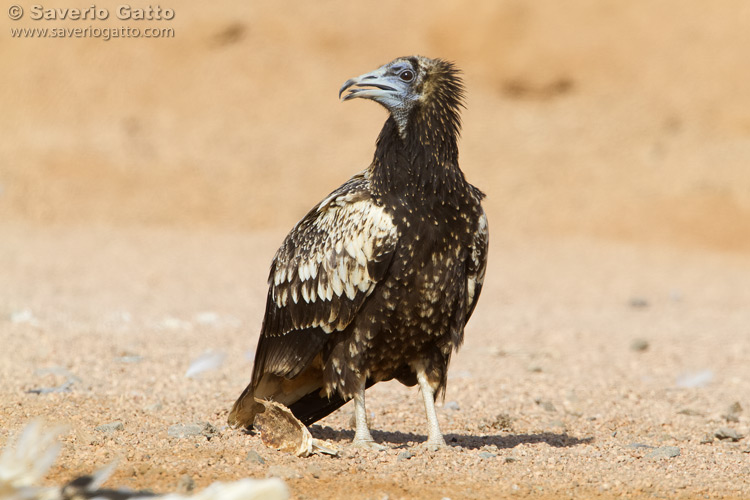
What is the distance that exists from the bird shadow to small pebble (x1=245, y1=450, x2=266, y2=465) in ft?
4.10

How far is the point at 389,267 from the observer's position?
6.62 m

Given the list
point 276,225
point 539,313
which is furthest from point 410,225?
point 276,225

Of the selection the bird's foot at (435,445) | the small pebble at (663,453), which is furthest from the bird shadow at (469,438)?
the small pebble at (663,453)

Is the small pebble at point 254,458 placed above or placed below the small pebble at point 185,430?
below

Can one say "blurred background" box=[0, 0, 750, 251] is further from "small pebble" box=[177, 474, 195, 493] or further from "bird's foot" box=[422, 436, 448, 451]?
"small pebble" box=[177, 474, 195, 493]

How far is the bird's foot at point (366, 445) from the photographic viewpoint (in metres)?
6.72

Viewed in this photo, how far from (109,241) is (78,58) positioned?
9.42 m

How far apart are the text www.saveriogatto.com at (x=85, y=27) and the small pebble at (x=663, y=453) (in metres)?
23.4

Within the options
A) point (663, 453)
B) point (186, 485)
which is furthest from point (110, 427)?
point (663, 453)

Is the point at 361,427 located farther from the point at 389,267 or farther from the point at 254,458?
the point at 389,267

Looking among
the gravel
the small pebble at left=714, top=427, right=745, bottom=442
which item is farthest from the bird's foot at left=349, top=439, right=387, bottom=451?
the small pebble at left=714, top=427, right=745, bottom=442

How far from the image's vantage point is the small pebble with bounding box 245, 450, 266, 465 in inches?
240

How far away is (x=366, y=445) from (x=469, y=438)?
3.82ft

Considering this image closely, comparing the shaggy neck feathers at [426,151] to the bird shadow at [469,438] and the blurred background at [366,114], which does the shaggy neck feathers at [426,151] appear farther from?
the blurred background at [366,114]
